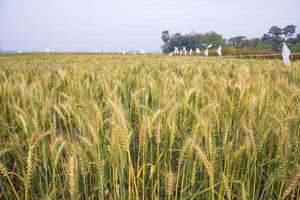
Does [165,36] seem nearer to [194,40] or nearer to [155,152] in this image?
[194,40]

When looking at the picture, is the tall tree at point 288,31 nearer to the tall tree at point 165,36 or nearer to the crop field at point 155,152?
the tall tree at point 165,36

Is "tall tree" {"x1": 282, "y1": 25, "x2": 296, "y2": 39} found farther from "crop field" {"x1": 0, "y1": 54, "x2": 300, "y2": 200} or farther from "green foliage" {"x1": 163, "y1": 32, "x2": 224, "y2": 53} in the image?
"crop field" {"x1": 0, "y1": 54, "x2": 300, "y2": 200}

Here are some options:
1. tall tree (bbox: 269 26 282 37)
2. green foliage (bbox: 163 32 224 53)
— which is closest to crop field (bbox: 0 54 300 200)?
green foliage (bbox: 163 32 224 53)

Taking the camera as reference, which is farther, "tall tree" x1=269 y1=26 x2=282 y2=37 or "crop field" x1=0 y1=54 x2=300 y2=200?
"tall tree" x1=269 y1=26 x2=282 y2=37

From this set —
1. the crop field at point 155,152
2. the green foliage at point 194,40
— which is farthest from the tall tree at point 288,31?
the crop field at point 155,152

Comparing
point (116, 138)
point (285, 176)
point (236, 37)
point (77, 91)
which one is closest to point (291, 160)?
point (285, 176)

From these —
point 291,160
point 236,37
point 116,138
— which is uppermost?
point 236,37

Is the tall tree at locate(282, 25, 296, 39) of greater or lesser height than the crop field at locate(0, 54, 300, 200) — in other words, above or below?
above

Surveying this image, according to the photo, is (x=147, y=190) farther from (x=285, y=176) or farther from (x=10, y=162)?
(x=10, y=162)

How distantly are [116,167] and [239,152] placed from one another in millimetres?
455

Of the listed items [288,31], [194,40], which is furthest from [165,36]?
[288,31]

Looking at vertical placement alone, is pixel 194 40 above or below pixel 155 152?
above

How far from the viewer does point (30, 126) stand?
3.86 ft

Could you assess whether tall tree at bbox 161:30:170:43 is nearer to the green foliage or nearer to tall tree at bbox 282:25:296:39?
the green foliage
